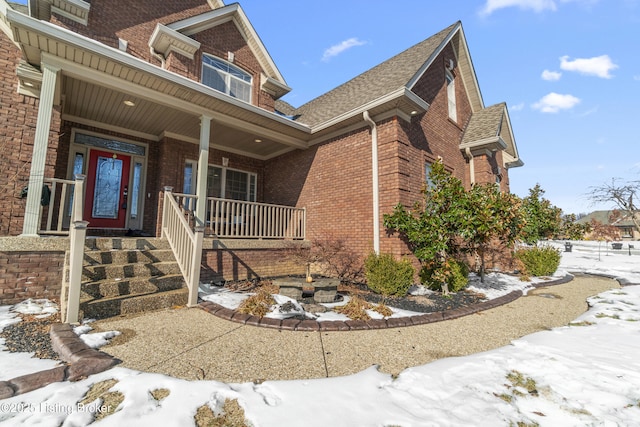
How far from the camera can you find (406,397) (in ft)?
7.02

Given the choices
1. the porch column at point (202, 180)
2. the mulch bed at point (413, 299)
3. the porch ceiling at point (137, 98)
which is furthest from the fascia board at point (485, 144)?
the porch column at point (202, 180)

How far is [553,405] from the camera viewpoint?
209 centimetres

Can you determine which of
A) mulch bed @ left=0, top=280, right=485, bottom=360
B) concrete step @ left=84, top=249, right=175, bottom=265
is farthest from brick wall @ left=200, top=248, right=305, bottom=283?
concrete step @ left=84, top=249, right=175, bottom=265

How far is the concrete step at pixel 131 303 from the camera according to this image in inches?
152

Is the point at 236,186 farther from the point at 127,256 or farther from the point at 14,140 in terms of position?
the point at 14,140

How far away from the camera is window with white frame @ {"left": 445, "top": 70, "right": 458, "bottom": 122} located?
31.8 feet

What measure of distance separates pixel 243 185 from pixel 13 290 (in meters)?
6.18

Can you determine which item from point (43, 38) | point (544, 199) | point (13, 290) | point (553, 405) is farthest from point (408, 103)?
point (544, 199)

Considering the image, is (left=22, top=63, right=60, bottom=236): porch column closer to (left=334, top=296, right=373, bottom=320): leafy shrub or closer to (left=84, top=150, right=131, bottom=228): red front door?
(left=84, top=150, right=131, bottom=228): red front door

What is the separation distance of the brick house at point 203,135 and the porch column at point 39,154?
0.07 feet

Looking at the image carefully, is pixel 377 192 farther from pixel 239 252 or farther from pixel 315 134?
pixel 239 252

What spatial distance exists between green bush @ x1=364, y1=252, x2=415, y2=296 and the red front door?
22.7ft

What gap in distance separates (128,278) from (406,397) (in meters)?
4.73

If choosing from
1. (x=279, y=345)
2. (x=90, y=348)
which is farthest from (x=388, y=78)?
(x=90, y=348)
